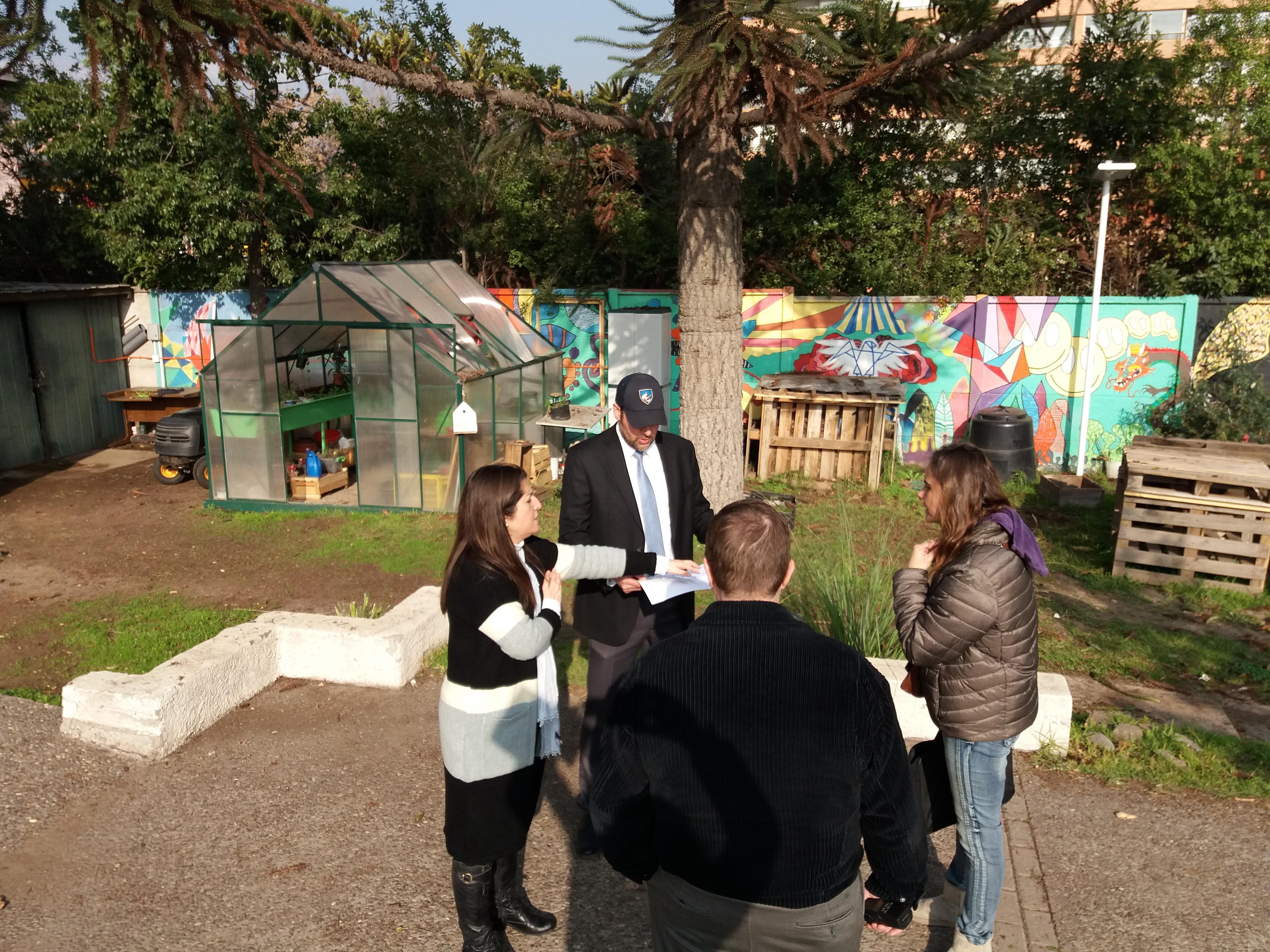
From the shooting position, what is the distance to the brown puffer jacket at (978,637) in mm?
3033

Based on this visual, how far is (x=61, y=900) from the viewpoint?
3.87 metres

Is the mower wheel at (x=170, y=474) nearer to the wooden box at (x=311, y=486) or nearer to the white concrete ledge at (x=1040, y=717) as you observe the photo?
the wooden box at (x=311, y=486)

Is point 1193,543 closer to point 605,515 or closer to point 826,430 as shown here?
point 826,430

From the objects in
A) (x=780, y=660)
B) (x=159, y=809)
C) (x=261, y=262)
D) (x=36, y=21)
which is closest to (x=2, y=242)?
(x=261, y=262)

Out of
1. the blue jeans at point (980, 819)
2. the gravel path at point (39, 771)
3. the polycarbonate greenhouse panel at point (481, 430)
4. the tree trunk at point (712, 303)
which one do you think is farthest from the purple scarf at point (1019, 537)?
the polycarbonate greenhouse panel at point (481, 430)

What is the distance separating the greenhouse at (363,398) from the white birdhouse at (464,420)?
2cm

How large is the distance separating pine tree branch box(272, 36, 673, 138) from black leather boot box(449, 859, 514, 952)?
15.3 ft

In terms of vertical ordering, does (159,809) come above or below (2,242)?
below

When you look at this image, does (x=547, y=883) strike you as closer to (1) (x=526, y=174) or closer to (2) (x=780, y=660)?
(2) (x=780, y=660)

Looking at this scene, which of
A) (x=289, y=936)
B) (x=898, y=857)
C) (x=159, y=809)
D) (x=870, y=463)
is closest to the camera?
(x=898, y=857)

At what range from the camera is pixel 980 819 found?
3.28m

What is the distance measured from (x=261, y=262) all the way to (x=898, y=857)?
614 inches

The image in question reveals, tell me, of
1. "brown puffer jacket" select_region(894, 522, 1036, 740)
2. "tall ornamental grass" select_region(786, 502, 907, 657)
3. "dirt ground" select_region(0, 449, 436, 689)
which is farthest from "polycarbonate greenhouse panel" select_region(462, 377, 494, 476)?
"brown puffer jacket" select_region(894, 522, 1036, 740)

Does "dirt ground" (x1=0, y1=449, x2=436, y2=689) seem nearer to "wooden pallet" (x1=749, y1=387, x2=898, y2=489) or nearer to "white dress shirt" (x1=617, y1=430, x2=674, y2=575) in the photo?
"white dress shirt" (x1=617, y1=430, x2=674, y2=575)
